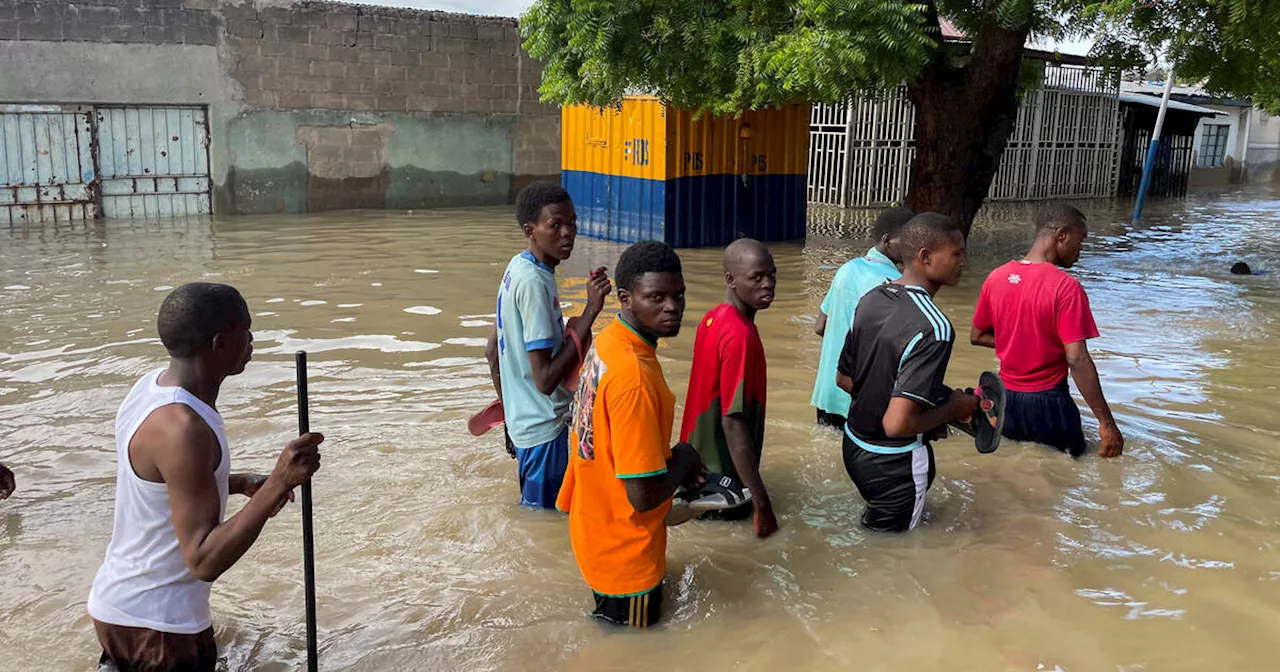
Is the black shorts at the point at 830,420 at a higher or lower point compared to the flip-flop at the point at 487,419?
lower

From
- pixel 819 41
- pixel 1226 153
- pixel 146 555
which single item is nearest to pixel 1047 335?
pixel 146 555

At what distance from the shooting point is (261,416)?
612 centimetres

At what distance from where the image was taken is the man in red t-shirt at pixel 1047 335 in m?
5.08

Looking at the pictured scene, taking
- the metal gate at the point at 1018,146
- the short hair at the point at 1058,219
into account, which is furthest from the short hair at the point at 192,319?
the metal gate at the point at 1018,146

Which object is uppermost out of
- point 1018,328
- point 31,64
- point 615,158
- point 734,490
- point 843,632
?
point 31,64

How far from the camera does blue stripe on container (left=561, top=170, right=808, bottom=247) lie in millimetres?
13062

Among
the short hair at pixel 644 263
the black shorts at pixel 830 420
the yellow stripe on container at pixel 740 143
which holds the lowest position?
the black shorts at pixel 830 420

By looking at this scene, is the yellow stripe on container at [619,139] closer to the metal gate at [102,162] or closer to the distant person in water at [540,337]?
the metal gate at [102,162]

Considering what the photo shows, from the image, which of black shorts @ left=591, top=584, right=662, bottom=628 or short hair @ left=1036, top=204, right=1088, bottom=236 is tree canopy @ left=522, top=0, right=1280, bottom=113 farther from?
black shorts @ left=591, top=584, right=662, bottom=628

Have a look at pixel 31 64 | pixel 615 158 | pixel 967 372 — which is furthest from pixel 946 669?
pixel 31 64

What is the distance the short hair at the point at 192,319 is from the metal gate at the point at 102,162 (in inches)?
548

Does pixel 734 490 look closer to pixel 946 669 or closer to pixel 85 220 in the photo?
pixel 946 669

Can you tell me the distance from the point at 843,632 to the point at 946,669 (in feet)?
1.30

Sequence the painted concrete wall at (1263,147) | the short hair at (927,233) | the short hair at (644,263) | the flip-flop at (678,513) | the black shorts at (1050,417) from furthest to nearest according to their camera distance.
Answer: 1. the painted concrete wall at (1263,147)
2. the black shorts at (1050,417)
3. the short hair at (927,233)
4. the flip-flop at (678,513)
5. the short hair at (644,263)
